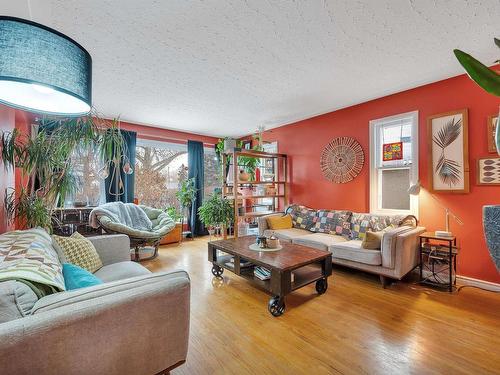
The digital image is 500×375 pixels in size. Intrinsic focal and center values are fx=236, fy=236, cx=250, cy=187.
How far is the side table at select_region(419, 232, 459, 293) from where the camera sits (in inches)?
103

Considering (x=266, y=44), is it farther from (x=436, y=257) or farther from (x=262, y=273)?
(x=436, y=257)

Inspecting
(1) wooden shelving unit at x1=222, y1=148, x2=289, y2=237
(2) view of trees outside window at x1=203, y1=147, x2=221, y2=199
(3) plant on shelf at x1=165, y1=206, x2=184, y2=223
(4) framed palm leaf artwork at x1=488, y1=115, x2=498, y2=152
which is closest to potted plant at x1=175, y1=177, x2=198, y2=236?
(3) plant on shelf at x1=165, y1=206, x2=184, y2=223

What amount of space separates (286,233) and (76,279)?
285 cm

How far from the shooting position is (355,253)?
2.84 meters

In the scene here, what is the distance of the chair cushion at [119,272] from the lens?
1.84 m

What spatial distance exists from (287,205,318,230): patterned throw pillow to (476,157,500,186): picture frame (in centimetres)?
206

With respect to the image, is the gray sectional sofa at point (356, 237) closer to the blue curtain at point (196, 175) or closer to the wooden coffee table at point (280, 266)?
the wooden coffee table at point (280, 266)

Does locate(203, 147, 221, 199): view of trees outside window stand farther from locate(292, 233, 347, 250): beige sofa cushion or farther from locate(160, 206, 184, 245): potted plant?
locate(292, 233, 347, 250): beige sofa cushion

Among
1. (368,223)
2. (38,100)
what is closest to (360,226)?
(368,223)

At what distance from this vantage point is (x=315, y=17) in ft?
6.03

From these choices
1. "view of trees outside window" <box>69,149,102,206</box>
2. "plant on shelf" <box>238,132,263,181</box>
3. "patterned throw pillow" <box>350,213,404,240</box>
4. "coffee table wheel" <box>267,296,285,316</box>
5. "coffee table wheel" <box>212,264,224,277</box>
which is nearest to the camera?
"coffee table wheel" <box>267,296,285,316</box>

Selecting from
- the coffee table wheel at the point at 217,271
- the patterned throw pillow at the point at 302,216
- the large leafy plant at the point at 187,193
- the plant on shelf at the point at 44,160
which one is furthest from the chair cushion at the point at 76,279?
the large leafy plant at the point at 187,193

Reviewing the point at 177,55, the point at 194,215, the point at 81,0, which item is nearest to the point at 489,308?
the point at 177,55

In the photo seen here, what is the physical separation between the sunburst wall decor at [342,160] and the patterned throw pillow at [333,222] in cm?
58
